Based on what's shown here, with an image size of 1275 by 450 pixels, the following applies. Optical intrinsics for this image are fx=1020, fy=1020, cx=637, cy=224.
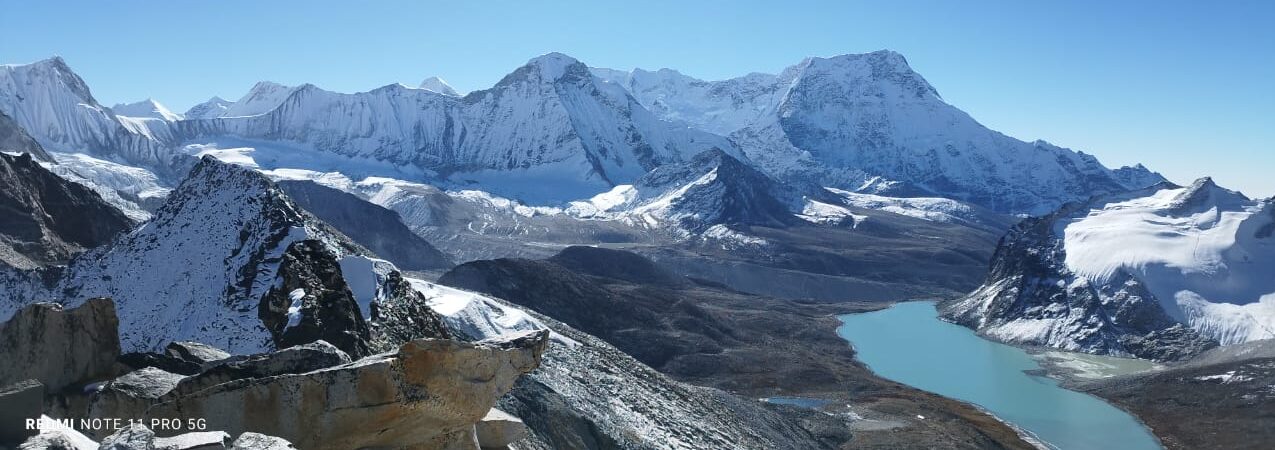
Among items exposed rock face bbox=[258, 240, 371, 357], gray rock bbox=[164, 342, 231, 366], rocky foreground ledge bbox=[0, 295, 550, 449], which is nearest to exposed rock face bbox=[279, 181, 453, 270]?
exposed rock face bbox=[258, 240, 371, 357]

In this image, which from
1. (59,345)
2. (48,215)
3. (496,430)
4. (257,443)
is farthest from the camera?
(48,215)

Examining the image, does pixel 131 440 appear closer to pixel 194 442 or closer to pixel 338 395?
pixel 194 442

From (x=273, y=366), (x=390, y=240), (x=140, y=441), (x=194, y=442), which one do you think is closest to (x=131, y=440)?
(x=140, y=441)

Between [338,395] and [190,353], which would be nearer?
[338,395]

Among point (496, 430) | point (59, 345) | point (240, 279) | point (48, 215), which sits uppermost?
point (59, 345)

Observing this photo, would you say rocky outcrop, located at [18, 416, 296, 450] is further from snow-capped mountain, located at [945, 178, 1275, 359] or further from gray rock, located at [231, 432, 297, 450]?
snow-capped mountain, located at [945, 178, 1275, 359]

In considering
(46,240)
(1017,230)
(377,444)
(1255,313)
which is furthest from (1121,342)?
(377,444)

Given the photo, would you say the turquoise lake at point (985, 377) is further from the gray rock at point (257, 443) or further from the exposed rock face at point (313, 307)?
the gray rock at point (257, 443)
